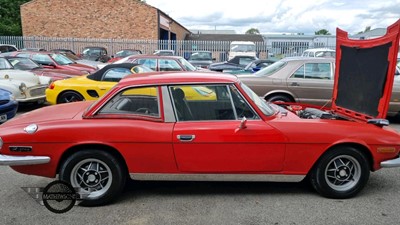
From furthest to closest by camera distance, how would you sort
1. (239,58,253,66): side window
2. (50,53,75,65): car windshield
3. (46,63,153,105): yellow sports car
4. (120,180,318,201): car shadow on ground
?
(239,58,253,66): side window, (50,53,75,65): car windshield, (46,63,153,105): yellow sports car, (120,180,318,201): car shadow on ground

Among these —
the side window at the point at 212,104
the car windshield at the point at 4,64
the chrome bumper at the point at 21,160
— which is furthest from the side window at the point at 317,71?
the car windshield at the point at 4,64

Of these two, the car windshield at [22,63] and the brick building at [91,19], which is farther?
the brick building at [91,19]

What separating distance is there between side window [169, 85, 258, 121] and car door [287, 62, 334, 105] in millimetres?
4084

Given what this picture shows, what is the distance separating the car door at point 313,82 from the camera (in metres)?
7.27

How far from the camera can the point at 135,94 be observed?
3.59 meters

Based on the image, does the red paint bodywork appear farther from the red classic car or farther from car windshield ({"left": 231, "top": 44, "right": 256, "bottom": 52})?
car windshield ({"left": 231, "top": 44, "right": 256, "bottom": 52})

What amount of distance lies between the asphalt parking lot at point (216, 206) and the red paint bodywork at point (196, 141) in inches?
14.4

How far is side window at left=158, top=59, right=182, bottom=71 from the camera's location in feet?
33.1

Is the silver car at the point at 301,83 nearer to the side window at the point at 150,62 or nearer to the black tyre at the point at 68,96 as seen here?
the side window at the point at 150,62

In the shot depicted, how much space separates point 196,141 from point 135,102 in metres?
0.83

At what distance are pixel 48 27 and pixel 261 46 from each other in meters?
18.5

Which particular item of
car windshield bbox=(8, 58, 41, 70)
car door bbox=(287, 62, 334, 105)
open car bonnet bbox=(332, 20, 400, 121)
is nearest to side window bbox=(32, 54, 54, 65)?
car windshield bbox=(8, 58, 41, 70)

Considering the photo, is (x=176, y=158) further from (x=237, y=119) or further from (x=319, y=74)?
(x=319, y=74)

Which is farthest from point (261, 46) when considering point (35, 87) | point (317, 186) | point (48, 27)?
point (317, 186)
